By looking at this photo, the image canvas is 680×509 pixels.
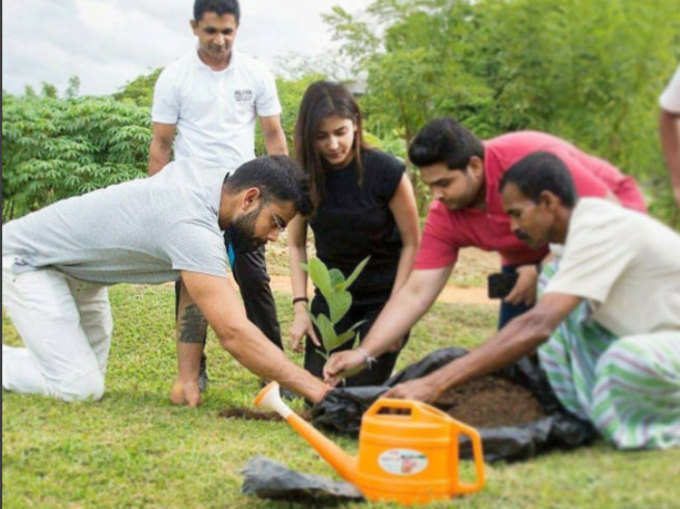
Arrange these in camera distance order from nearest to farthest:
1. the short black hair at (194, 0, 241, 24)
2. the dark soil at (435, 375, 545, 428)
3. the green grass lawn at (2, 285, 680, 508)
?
the green grass lawn at (2, 285, 680, 508) < the dark soil at (435, 375, 545, 428) < the short black hair at (194, 0, 241, 24)

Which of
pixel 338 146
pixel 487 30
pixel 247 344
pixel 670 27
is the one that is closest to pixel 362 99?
pixel 338 146

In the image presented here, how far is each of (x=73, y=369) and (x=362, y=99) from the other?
3.81 ft

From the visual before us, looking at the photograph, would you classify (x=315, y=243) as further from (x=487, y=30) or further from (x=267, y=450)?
(x=487, y=30)

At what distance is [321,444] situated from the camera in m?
2.41

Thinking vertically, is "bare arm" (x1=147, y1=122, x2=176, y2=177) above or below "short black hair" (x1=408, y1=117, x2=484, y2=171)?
below

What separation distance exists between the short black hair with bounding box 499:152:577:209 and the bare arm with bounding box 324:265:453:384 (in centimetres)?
58

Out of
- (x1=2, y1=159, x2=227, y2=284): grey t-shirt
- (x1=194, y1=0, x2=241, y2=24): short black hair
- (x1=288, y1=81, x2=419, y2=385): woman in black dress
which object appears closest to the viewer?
(x1=194, y1=0, x2=241, y2=24): short black hair

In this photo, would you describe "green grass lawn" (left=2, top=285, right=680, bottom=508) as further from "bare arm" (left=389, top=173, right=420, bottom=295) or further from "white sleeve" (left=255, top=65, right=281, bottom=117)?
"white sleeve" (left=255, top=65, right=281, bottom=117)

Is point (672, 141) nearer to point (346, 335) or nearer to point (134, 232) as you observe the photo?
point (346, 335)

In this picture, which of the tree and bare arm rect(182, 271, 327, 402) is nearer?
bare arm rect(182, 271, 327, 402)

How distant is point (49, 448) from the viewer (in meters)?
2.75

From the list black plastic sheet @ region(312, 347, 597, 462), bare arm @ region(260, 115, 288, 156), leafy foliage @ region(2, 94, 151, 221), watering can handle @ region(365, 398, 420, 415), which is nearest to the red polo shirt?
black plastic sheet @ region(312, 347, 597, 462)

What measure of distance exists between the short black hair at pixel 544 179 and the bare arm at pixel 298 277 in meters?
1.22

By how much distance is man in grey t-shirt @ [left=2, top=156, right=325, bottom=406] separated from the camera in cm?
285
